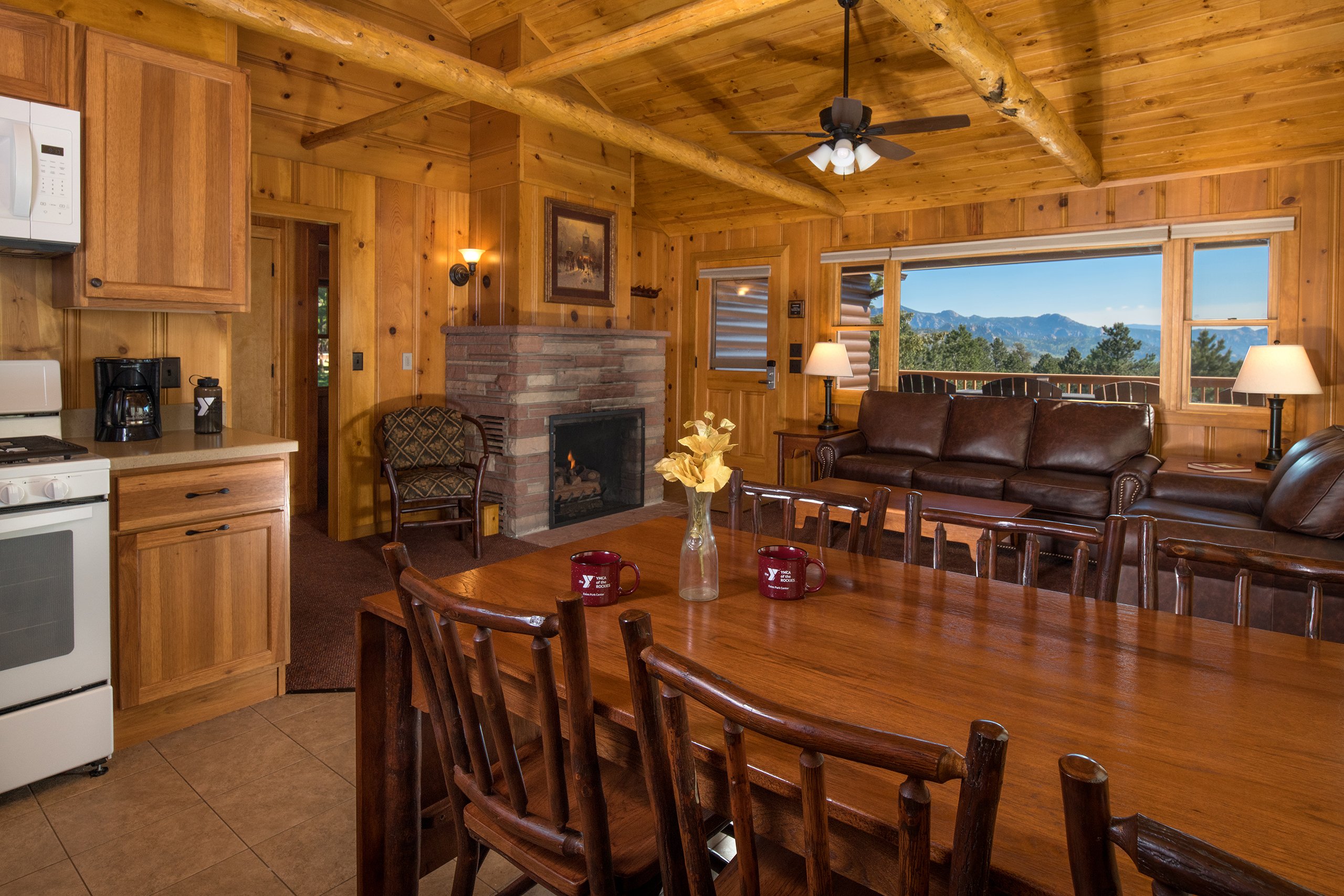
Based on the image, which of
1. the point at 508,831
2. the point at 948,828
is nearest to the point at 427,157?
the point at 508,831

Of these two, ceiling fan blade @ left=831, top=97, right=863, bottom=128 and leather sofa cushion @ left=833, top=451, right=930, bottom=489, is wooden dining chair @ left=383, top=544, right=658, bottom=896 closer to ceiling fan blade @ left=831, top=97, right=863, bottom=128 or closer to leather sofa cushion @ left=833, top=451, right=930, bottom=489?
ceiling fan blade @ left=831, top=97, right=863, bottom=128

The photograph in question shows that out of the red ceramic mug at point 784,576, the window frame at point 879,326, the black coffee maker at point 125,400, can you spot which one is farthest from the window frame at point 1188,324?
the black coffee maker at point 125,400

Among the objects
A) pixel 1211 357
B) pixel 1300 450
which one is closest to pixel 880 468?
pixel 1211 357

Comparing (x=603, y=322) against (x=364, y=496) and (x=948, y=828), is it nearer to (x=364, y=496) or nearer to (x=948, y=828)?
(x=364, y=496)

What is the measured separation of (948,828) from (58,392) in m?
3.08

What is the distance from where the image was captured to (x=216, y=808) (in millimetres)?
2186

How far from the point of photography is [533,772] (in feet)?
4.94

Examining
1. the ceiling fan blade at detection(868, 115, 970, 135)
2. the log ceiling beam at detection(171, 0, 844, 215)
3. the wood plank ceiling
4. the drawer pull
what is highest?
the wood plank ceiling

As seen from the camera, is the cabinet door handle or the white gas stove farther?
the cabinet door handle

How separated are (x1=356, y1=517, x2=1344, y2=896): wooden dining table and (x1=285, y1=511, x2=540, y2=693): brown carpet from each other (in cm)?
101

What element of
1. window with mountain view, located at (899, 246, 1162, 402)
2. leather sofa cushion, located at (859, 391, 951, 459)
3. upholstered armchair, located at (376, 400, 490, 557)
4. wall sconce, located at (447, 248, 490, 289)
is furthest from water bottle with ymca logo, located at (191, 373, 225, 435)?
window with mountain view, located at (899, 246, 1162, 402)

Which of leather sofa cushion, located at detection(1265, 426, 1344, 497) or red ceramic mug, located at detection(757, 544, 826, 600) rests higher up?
leather sofa cushion, located at detection(1265, 426, 1344, 497)

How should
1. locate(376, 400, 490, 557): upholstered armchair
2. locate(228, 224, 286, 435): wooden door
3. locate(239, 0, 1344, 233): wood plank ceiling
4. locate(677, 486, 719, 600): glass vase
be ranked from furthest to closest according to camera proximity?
locate(228, 224, 286, 435): wooden door → locate(376, 400, 490, 557): upholstered armchair → locate(239, 0, 1344, 233): wood plank ceiling → locate(677, 486, 719, 600): glass vase

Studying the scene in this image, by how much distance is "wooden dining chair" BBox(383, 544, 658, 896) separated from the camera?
41.8 inches
